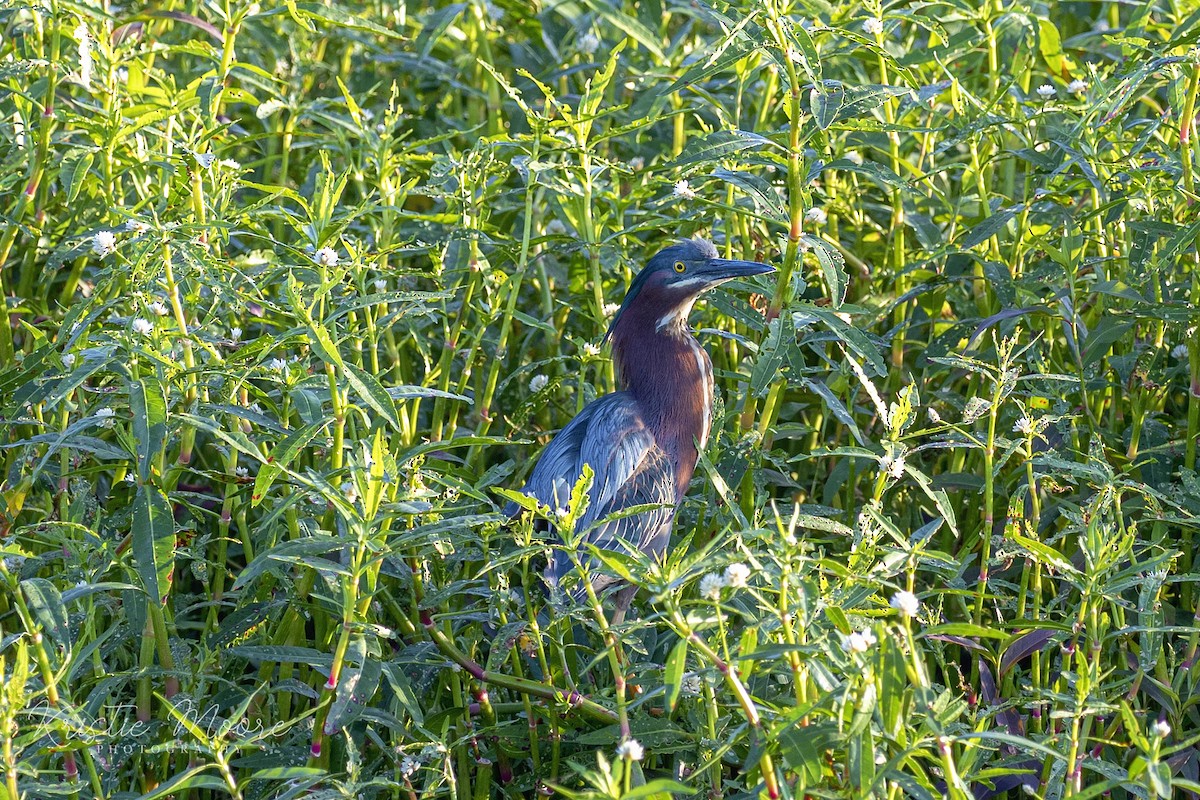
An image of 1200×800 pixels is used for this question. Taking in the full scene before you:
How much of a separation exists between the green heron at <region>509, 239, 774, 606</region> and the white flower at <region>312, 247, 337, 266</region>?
109 centimetres

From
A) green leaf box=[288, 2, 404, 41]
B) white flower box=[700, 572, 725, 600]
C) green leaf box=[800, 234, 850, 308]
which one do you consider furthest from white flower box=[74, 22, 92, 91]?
white flower box=[700, 572, 725, 600]

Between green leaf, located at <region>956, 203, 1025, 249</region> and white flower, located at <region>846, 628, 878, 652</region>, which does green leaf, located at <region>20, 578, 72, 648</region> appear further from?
green leaf, located at <region>956, 203, 1025, 249</region>

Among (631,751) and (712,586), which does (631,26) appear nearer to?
(712,586)

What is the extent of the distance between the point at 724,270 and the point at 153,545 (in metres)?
1.73

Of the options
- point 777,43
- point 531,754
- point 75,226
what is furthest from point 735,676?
point 75,226

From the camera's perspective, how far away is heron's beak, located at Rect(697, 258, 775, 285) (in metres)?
3.60

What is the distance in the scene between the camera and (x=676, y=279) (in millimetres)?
3820

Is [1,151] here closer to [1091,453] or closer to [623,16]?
[623,16]

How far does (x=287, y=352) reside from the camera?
376cm

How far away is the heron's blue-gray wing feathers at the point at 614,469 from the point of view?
3.71 metres

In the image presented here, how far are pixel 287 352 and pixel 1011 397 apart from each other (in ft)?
6.60

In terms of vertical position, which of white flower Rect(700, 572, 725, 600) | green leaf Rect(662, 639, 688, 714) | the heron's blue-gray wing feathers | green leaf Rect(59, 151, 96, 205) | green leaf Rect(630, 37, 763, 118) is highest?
green leaf Rect(630, 37, 763, 118)

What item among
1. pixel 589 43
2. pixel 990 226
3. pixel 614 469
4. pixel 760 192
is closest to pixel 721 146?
pixel 760 192

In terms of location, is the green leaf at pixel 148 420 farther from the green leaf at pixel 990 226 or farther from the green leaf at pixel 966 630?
the green leaf at pixel 990 226
